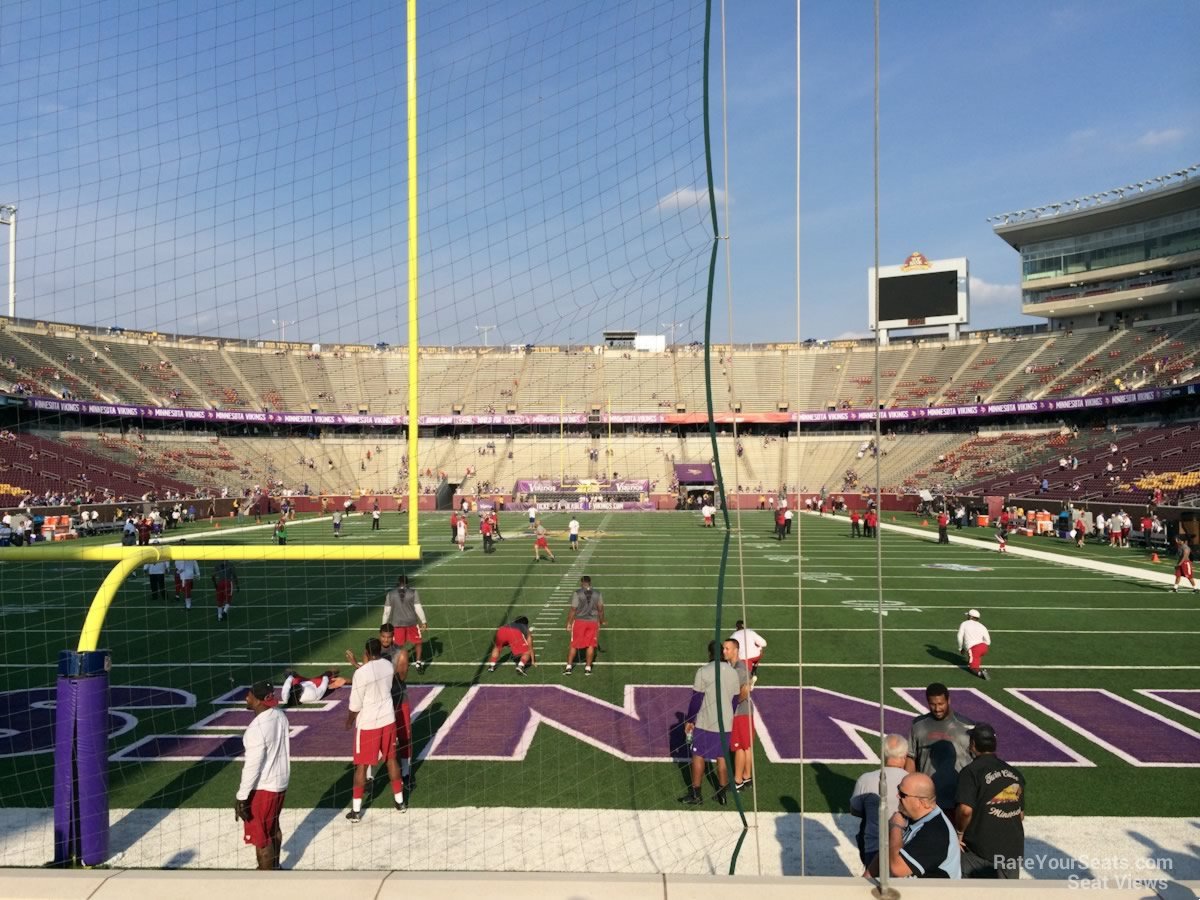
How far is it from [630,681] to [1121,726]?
5.45 m

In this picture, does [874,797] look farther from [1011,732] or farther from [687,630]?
[687,630]

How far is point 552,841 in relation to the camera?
6.04 metres

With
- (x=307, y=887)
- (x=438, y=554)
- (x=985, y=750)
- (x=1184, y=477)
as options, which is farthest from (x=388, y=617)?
(x=1184, y=477)

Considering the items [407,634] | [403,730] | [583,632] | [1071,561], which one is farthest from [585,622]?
[1071,561]

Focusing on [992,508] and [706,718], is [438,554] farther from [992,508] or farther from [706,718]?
[992,508]

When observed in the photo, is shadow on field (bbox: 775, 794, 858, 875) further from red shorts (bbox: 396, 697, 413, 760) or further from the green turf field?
red shorts (bbox: 396, 697, 413, 760)

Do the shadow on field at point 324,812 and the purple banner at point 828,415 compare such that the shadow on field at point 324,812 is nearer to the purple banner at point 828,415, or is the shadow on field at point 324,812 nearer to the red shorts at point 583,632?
the red shorts at point 583,632

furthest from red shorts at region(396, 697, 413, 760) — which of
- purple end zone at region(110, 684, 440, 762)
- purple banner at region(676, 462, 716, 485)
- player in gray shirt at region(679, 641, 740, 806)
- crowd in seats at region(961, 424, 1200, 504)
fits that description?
purple banner at region(676, 462, 716, 485)

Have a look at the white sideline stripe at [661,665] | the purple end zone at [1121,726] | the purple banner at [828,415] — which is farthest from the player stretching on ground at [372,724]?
the purple banner at [828,415]

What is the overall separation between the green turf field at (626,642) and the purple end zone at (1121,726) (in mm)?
203

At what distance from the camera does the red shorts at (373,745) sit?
6418mm

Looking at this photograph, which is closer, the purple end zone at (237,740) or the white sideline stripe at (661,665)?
the purple end zone at (237,740)

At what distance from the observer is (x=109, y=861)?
225 inches

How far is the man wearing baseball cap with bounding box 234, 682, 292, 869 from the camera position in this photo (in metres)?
5.15
